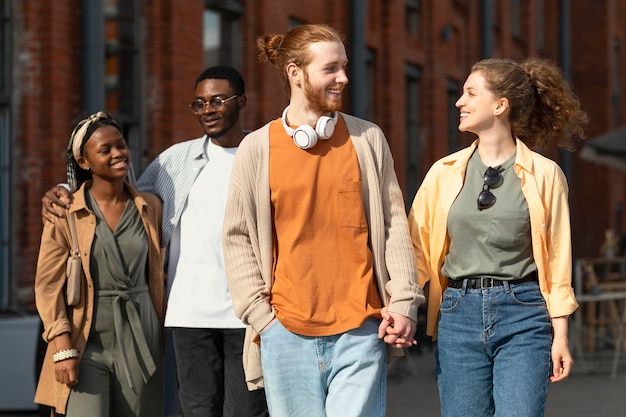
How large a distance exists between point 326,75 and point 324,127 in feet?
0.56

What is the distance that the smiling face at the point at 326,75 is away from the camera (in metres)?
4.20

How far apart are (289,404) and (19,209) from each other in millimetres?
6893

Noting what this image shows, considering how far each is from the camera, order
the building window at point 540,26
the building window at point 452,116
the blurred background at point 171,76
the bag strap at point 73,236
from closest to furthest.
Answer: the bag strap at point 73,236
the blurred background at point 171,76
the building window at point 452,116
the building window at point 540,26

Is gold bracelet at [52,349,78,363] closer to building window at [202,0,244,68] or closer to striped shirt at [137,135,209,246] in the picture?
striped shirt at [137,135,209,246]

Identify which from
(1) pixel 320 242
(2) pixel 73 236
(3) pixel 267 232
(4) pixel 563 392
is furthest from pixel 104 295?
(4) pixel 563 392

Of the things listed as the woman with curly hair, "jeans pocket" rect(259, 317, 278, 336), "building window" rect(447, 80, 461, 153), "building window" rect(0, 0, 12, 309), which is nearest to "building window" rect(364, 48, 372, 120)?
"building window" rect(447, 80, 461, 153)

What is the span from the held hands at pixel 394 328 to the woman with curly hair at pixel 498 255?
17.4 inches

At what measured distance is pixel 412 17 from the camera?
66.2ft

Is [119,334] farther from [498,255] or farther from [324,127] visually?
[498,255]

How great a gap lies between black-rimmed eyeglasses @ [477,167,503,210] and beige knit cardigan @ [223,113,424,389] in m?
0.41

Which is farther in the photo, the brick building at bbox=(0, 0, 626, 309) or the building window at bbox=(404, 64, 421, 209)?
the building window at bbox=(404, 64, 421, 209)

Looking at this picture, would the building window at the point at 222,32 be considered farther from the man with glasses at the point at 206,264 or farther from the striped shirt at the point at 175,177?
the man with glasses at the point at 206,264

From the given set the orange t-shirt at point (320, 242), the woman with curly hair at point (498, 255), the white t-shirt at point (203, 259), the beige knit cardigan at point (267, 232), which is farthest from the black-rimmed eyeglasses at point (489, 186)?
the white t-shirt at point (203, 259)

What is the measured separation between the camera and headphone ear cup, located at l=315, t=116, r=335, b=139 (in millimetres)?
4211
